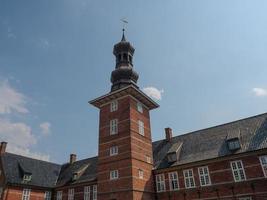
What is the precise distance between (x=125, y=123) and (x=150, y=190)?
724cm

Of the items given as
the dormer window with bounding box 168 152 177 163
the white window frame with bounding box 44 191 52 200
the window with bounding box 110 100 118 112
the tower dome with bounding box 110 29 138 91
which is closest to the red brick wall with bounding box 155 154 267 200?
the dormer window with bounding box 168 152 177 163

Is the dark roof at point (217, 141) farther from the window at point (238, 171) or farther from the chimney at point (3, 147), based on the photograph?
the chimney at point (3, 147)

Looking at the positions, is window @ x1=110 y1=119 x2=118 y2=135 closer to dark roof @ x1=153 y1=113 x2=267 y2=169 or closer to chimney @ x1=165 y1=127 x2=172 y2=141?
dark roof @ x1=153 y1=113 x2=267 y2=169

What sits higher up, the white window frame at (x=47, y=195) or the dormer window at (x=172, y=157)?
the dormer window at (x=172, y=157)

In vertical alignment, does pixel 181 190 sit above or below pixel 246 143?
below

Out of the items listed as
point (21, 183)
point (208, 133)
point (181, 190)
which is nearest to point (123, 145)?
point (181, 190)

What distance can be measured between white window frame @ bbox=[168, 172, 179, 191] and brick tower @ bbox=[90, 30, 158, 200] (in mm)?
2101

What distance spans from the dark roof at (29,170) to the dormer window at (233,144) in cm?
2433

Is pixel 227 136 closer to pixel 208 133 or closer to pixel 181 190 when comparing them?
pixel 208 133

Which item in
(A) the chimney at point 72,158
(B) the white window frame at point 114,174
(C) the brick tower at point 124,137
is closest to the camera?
(C) the brick tower at point 124,137

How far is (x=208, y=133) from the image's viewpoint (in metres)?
27.9

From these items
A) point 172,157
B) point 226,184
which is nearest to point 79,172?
point 172,157

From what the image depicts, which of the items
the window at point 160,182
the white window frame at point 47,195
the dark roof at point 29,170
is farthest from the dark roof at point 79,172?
the window at point 160,182

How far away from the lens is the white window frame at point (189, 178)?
78.1 feet
